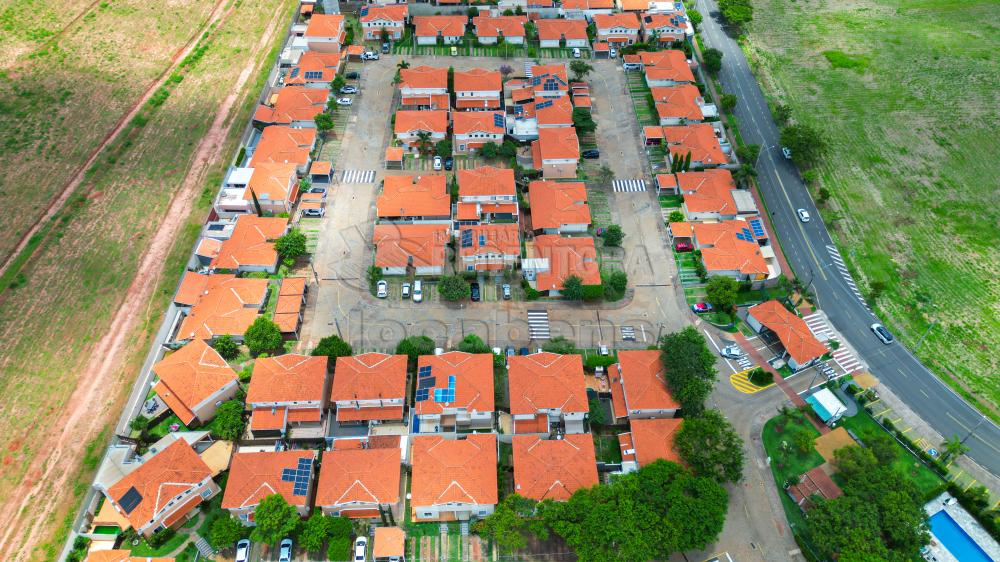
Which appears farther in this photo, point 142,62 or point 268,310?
point 142,62

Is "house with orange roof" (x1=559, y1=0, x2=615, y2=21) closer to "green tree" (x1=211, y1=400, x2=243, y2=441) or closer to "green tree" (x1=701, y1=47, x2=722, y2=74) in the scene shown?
"green tree" (x1=701, y1=47, x2=722, y2=74)

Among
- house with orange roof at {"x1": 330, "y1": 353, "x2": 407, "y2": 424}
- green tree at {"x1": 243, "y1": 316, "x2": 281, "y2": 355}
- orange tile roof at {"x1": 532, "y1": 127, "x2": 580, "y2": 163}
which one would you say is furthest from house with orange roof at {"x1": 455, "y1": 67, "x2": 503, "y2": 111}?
house with orange roof at {"x1": 330, "y1": 353, "x2": 407, "y2": 424}

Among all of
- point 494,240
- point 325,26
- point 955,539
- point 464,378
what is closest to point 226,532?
point 464,378

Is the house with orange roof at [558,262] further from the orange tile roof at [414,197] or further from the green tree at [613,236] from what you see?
the orange tile roof at [414,197]

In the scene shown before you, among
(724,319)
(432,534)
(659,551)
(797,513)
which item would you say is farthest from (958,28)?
(432,534)

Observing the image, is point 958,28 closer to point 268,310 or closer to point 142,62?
point 268,310
